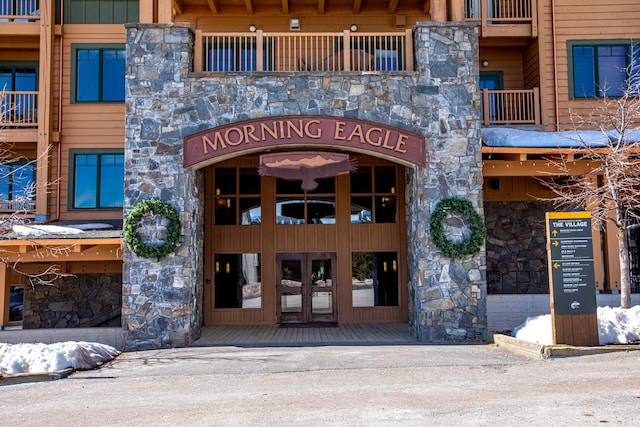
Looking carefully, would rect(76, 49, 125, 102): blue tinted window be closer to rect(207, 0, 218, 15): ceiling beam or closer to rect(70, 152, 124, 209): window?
rect(70, 152, 124, 209): window

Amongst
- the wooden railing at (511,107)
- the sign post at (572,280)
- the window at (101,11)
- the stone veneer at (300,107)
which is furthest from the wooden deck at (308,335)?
the window at (101,11)

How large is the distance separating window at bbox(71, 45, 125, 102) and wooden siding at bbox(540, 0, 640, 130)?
11.7 meters

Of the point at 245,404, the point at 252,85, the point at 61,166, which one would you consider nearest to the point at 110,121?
the point at 61,166

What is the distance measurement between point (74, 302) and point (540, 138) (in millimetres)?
13019

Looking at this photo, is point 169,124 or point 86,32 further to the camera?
point 86,32

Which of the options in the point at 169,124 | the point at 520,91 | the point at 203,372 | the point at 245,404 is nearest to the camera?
the point at 245,404

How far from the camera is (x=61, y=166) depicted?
626 inches

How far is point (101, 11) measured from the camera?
16234 millimetres

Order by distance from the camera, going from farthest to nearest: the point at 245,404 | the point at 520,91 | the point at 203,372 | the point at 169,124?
the point at 520,91, the point at 169,124, the point at 203,372, the point at 245,404

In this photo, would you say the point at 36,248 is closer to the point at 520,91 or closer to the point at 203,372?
the point at 203,372

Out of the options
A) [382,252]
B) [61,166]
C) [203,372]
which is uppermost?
[61,166]

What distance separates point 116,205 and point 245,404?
10.2 meters

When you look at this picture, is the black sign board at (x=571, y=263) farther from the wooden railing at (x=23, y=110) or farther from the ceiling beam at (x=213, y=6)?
the wooden railing at (x=23, y=110)

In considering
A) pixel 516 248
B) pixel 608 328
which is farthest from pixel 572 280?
pixel 516 248
